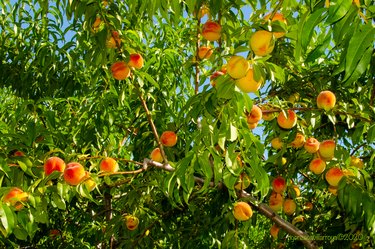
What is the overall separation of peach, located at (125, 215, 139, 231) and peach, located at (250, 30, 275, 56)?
159 cm

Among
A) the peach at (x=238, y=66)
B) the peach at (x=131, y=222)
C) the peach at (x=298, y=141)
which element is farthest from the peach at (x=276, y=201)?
the peach at (x=238, y=66)

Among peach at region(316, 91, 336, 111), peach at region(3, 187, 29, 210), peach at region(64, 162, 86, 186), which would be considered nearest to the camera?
peach at region(3, 187, 29, 210)

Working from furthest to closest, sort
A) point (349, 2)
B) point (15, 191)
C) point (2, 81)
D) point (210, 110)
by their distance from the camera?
point (2, 81)
point (15, 191)
point (210, 110)
point (349, 2)

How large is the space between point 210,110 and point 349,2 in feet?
1.99

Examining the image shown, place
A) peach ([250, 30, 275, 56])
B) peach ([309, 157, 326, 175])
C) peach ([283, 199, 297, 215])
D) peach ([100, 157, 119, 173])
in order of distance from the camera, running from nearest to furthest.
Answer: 1. peach ([250, 30, 275, 56])
2. peach ([100, 157, 119, 173])
3. peach ([309, 157, 326, 175])
4. peach ([283, 199, 297, 215])

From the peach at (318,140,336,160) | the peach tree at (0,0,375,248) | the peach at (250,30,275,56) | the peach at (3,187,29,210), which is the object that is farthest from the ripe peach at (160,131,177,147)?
the peach at (250,30,275,56)

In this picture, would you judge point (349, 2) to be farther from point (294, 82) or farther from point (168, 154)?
point (294, 82)

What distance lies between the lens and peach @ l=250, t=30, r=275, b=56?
1.22 m

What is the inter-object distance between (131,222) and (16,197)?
1139 mm

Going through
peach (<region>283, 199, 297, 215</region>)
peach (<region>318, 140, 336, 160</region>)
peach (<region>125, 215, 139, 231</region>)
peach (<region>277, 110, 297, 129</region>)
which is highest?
peach (<region>277, 110, 297, 129</region>)

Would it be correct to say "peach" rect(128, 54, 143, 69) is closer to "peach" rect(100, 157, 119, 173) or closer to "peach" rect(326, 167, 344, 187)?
"peach" rect(100, 157, 119, 173)

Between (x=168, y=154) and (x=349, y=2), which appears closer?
(x=349, y=2)

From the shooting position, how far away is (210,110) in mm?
1353

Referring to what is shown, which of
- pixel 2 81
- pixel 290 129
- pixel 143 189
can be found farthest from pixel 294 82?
pixel 2 81
